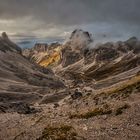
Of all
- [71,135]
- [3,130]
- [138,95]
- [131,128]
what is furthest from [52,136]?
[138,95]

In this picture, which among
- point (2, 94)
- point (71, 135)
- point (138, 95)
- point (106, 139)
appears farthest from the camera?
point (2, 94)

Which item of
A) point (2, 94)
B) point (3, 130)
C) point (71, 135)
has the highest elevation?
point (71, 135)

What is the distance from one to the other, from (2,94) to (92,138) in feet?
511

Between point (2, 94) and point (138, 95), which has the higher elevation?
point (138, 95)

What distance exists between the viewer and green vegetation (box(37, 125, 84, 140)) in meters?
48.8

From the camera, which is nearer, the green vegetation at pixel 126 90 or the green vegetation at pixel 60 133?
the green vegetation at pixel 60 133

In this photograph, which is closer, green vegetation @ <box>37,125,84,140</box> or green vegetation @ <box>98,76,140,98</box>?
green vegetation @ <box>37,125,84,140</box>

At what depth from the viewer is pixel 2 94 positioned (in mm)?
198000

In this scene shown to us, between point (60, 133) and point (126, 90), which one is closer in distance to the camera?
point (60, 133)

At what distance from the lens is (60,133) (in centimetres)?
5131

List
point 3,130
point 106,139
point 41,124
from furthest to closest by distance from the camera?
point 3,130
point 41,124
point 106,139

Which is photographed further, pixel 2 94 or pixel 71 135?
pixel 2 94

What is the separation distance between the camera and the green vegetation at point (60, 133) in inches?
1920

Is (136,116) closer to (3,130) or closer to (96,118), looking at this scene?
(96,118)
